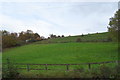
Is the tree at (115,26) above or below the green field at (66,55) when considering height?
above

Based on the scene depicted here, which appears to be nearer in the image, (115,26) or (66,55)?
(115,26)

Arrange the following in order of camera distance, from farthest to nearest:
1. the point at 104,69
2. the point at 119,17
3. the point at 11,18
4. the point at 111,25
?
1. the point at 111,25
2. the point at 119,17
3. the point at 11,18
4. the point at 104,69

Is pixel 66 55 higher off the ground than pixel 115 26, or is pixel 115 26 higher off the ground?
pixel 115 26

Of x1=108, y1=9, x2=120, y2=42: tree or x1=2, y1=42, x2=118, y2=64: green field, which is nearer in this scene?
x1=2, y1=42, x2=118, y2=64: green field

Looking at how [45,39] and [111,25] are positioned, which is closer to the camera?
[111,25]

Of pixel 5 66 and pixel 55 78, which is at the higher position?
pixel 5 66

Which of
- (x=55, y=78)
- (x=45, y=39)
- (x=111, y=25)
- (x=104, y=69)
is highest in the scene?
(x=111, y=25)

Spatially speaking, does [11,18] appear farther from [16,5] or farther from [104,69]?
[104,69]

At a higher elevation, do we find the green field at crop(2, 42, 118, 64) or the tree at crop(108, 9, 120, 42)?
the tree at crop(108, 9, 120, 42)

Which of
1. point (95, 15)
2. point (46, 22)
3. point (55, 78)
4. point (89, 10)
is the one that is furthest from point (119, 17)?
point (55, 78)

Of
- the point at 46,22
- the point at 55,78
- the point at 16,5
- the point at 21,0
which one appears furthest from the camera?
the point at 46,22

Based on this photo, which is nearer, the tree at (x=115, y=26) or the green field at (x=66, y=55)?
the green field at (x=66, y=55)

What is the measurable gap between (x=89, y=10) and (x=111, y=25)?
20.5ft

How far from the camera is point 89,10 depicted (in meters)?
4.64
